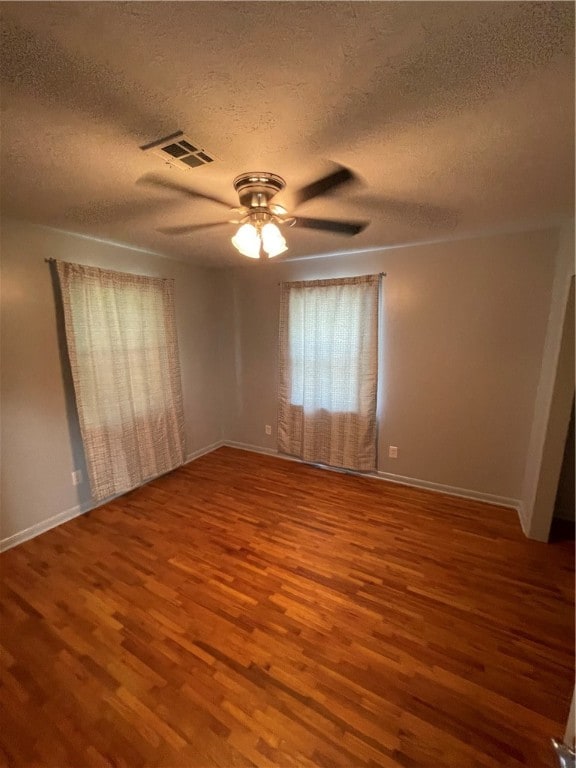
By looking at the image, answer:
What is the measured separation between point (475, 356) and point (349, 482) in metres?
1.64

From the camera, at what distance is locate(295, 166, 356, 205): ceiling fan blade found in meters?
1.30

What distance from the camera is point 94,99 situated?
0.97 meters

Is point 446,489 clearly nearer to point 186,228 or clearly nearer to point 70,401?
point 186,228

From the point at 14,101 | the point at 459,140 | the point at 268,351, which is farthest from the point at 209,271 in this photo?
the point at 459,140

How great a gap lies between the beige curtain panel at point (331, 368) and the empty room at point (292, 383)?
30 millimetres

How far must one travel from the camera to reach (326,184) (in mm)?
1328

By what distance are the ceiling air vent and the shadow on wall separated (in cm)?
161

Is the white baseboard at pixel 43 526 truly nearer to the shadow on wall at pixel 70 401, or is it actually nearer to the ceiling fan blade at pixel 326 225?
the shadow on wall at pixel 70 401

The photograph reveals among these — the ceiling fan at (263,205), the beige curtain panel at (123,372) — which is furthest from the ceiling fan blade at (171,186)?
the beige curtain panel at (123,372)

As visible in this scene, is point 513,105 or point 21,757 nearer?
point 513,105

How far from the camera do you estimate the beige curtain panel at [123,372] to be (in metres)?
2.46

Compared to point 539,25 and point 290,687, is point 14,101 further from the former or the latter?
point 290,687

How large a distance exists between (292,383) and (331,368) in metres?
0.52

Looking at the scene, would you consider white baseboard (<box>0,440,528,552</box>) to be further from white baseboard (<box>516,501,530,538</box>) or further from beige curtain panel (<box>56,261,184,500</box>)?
beige curtain panel (<box>56,261,184,500</box>)
